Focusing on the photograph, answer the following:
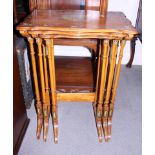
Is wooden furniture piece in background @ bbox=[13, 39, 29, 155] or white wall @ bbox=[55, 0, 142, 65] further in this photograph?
white wall @ bbox=[55, 0, 142, 65]

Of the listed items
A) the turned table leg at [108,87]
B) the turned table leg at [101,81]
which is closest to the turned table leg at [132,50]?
the turned table leg at [101,81]

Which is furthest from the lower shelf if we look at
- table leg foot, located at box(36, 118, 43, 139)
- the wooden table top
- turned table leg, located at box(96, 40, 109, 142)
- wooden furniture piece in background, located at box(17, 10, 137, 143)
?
the wooden table top

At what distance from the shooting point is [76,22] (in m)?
1.21

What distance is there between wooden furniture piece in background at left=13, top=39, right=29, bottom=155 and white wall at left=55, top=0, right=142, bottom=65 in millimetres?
938

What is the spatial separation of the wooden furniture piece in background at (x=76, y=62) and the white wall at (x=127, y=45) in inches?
17.2

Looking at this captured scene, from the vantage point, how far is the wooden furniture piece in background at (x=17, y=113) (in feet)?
4.29

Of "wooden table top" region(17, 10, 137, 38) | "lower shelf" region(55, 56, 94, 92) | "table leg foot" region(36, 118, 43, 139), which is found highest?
"wooden table top" region(17, 10, 137, 38)

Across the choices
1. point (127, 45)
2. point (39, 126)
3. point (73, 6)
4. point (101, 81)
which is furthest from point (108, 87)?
point (127, 45)

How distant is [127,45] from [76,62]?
75cm

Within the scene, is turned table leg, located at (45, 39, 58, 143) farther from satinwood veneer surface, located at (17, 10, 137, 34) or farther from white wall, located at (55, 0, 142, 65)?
white wall, located at (55, 0, 142, 65)

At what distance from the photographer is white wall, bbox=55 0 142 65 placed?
202 cm

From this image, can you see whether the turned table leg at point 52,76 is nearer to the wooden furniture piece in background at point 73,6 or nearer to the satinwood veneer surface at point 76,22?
the satinwood veneer surface at point 76,22

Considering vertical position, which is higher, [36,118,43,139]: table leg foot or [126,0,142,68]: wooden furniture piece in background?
[126,0,142,68]: wooden furniture piece in background

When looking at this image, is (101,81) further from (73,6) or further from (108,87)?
(73,6)
